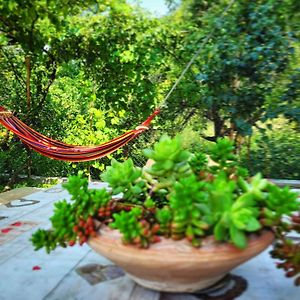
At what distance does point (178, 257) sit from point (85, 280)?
53cm

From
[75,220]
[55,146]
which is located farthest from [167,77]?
[75,220]

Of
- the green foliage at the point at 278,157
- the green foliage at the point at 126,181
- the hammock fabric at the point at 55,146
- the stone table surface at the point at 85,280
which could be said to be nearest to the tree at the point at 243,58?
the green foliage at the point at 278,157

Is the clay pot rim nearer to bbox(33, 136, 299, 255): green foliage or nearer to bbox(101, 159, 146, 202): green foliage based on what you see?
bbox(33, 136, 299, 255): green foliage

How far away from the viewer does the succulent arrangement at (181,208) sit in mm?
1025

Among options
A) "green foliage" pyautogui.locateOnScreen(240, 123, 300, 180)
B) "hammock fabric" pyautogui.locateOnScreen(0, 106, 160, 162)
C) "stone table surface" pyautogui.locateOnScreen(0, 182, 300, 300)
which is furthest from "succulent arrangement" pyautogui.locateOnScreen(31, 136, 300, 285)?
"green foliage" pyautogui.locateOnScreen(240, 123, 300, 180)

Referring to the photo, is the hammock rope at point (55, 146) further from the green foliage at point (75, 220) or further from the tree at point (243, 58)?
the green foliage at point (75, 220)

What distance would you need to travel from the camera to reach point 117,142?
285 cm

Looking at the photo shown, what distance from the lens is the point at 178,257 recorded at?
1.03m

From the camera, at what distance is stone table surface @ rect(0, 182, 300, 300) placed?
1.27 m

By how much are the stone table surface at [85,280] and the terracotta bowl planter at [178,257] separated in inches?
6.4

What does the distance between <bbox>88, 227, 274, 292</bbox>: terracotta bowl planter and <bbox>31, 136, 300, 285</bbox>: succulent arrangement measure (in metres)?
0.02

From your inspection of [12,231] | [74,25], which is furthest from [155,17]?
[12,231]

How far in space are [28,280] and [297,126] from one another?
2.88m

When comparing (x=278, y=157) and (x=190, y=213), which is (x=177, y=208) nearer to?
(x=190, y=213)
